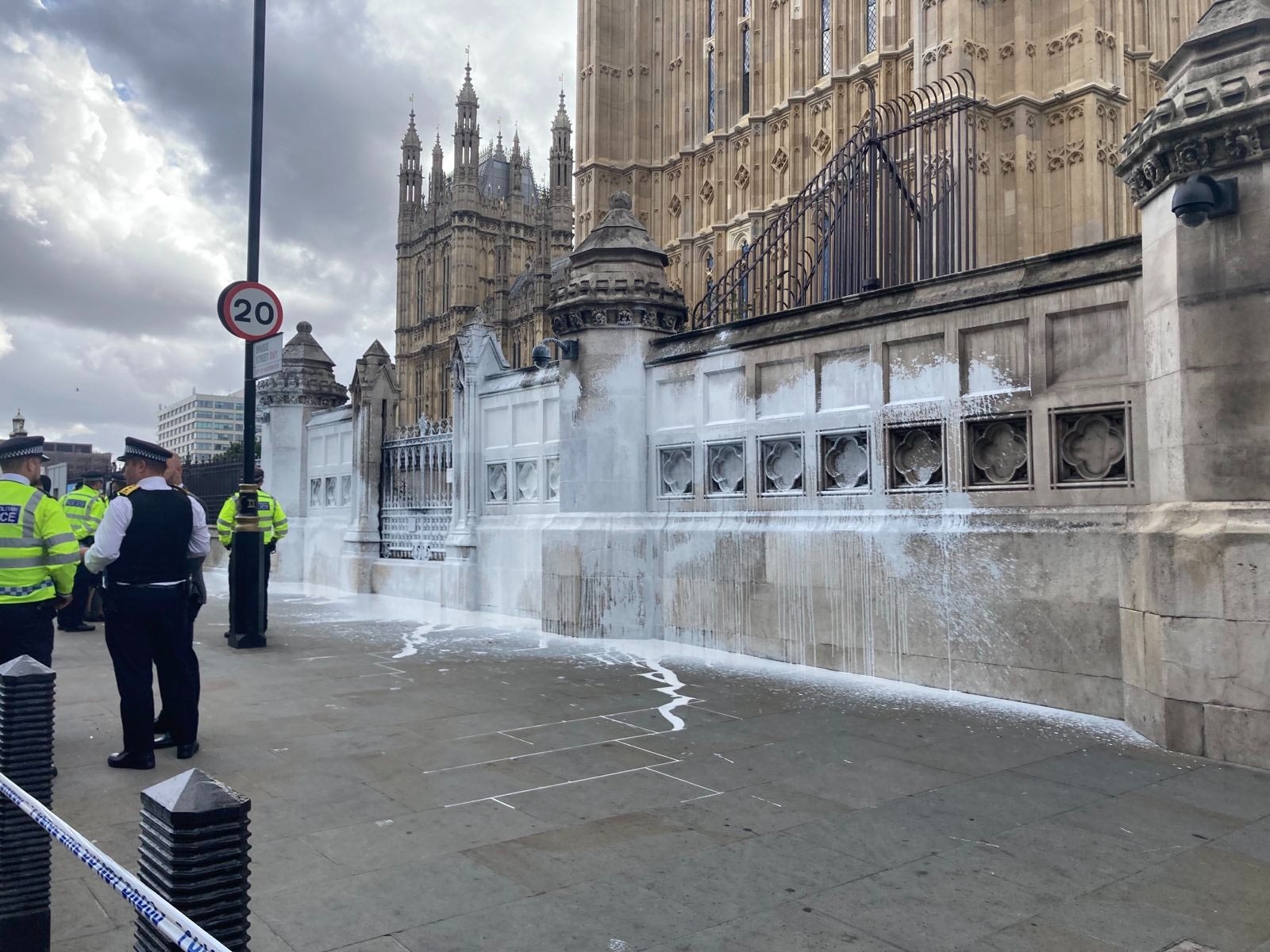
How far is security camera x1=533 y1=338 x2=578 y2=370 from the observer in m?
9.76

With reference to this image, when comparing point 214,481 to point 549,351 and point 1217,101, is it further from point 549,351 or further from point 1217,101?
point 1217,101

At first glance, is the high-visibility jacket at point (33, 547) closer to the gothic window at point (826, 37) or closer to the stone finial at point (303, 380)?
the stone finial at point (303, 380)

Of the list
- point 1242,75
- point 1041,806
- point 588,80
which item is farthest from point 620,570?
point 588,80

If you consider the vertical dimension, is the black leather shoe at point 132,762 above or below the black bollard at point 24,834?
below

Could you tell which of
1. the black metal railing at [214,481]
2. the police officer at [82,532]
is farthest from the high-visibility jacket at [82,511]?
the black metal railing at [214,481]

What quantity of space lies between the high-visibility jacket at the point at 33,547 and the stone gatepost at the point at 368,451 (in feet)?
31.0

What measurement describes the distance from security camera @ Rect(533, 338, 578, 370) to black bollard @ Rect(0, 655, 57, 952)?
Result: 716 cm

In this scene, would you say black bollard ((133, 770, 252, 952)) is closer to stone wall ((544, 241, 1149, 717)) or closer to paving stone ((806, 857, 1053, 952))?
paving stone ((806, 857, 1053, 952))

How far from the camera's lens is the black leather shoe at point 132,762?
488cm

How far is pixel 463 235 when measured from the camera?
284ft

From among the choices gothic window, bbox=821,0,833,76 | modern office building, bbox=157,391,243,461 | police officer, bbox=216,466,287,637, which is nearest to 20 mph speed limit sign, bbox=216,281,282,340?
police officer, bbox=216,466,287,637

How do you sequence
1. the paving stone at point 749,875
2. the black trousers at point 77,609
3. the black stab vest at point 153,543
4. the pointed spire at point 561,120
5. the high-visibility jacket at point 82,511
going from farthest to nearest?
the pointed spire at point 561,120
the black trousers at point 77,609
the high-visibility jacket at point 82,511
the black stab vest at point 153,543
the paving stone at point 749,875

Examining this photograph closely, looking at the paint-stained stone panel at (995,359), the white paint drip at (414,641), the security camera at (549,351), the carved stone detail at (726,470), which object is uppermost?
the security camera at (549,351)

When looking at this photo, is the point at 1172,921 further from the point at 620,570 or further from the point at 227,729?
the point at 620,570
